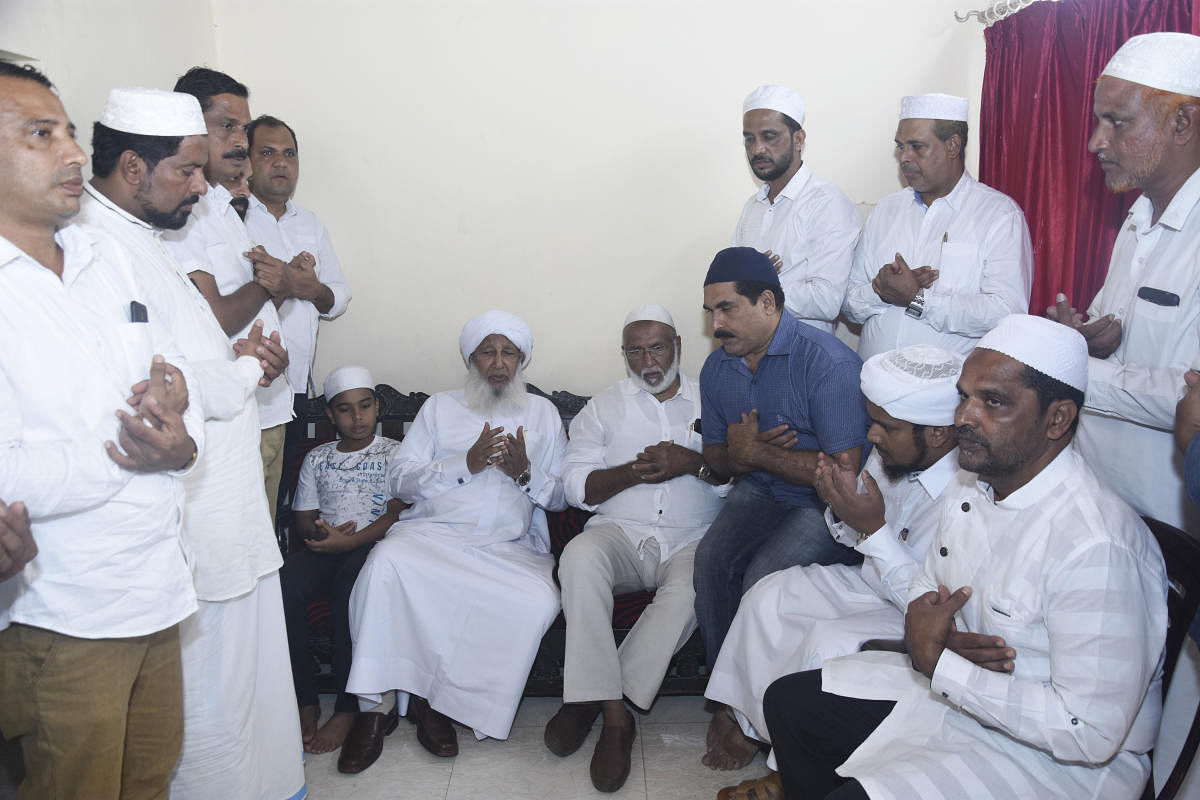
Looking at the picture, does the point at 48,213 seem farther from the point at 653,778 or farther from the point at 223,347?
the point at 653,778

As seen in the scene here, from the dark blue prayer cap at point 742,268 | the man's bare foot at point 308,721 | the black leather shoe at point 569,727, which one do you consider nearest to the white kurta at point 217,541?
the man's bare foot at point 308,721

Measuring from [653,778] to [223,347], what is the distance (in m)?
1.94

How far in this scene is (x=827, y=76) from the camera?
419 cm

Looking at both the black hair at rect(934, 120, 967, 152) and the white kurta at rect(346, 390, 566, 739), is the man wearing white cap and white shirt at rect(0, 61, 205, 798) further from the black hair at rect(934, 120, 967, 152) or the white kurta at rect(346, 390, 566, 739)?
A: the black hair at rect(934, 120, 967, 152)

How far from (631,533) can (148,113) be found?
7.17ft

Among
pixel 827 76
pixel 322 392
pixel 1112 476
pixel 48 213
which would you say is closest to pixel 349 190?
pixel 322 392

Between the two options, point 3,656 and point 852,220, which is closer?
point 3,656

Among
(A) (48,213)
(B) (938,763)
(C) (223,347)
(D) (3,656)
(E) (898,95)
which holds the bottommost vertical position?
(B) (938,763)

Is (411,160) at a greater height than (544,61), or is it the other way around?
(544,61)

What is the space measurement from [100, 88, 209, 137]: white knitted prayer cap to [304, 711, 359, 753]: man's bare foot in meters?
2.07

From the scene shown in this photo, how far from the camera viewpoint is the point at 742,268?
307 cm


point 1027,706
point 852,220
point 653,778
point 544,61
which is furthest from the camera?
point 544,61

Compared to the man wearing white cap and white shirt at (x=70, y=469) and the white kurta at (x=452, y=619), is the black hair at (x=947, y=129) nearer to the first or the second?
the white kurta at (x=452, y=619)

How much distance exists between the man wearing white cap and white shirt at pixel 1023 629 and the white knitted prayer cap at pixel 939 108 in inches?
64.6
